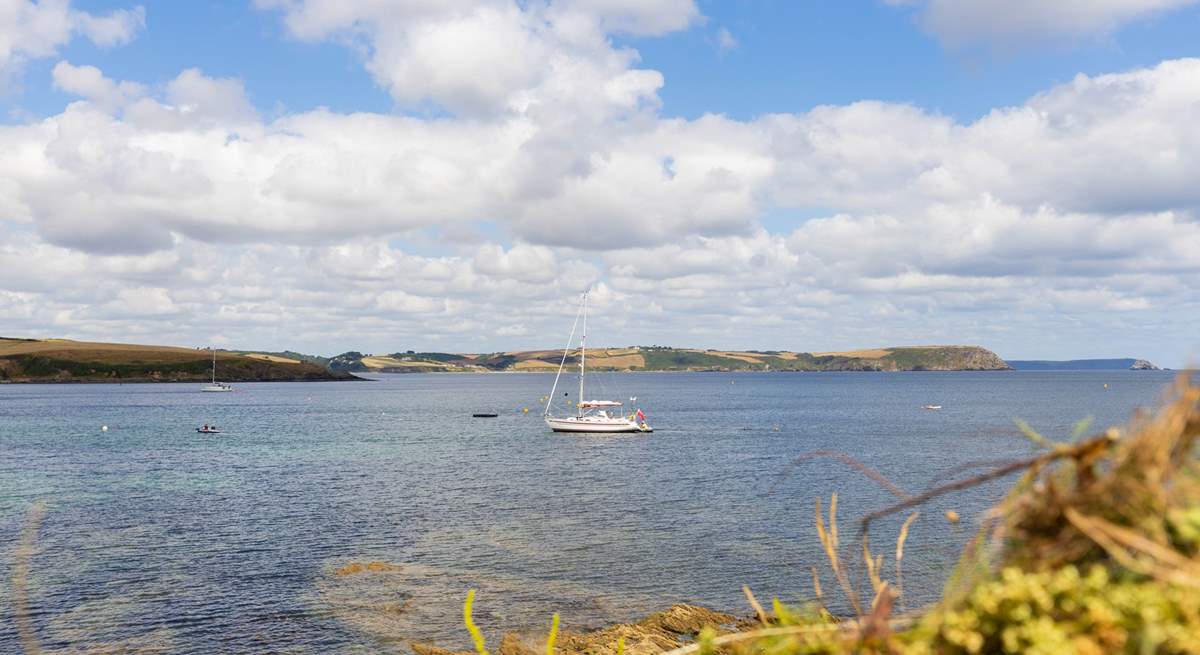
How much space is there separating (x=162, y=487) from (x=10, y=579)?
28.6 m

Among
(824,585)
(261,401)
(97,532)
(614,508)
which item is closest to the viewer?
(824,585)

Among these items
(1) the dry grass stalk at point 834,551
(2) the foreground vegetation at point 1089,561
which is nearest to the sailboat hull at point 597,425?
(1) the dry grass stalk at point 834,551

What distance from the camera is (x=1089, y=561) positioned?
2715 millimetres

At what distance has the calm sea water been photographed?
31.5 metres

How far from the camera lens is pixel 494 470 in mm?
73625

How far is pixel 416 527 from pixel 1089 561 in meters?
48.3

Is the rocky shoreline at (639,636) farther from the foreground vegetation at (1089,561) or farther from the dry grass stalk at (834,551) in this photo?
the foreground vegetation at (1089,561)

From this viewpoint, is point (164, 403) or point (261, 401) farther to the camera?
point (261, 401)

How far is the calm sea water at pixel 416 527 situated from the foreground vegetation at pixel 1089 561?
0.30m

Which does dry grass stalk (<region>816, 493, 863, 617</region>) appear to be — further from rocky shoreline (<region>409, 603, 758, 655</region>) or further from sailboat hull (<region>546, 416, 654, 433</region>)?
sailboat hull (<region>546, 416, 654, 433</region>)

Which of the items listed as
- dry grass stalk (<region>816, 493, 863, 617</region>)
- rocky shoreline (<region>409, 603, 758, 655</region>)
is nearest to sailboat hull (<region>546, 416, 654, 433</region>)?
rocky shoreline (<region>409, 603, 758, 655</region>)

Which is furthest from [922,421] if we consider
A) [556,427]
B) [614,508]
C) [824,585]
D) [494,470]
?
[824,585]

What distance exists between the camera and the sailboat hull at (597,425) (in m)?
106

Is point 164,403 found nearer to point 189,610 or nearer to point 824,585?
point 189,610
